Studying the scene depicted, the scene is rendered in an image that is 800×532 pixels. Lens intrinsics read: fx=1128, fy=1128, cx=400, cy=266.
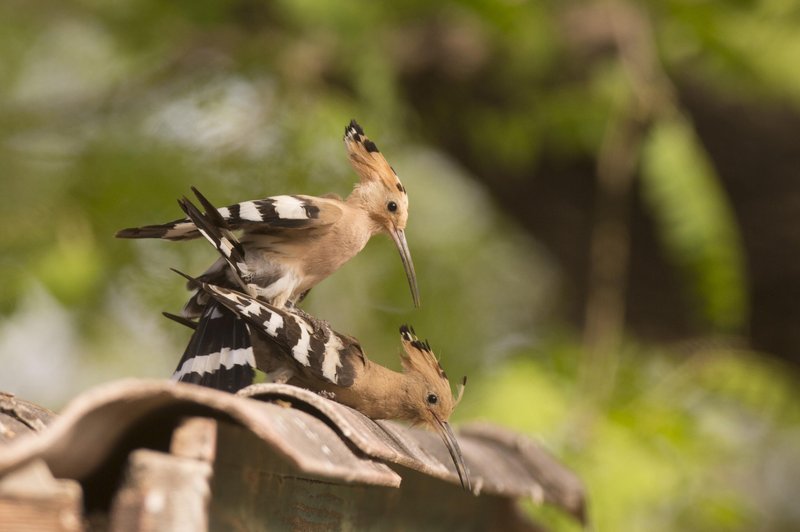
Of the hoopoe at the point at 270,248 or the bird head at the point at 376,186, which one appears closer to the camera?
the hoopoe at the point at 270,248

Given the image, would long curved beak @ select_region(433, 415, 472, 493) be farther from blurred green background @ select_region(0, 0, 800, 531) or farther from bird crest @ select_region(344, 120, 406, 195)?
blurred green background @ select_region(0, 0, 800, 531)

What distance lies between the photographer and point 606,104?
3555 millimetres

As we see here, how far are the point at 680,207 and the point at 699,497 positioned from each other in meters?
0.82

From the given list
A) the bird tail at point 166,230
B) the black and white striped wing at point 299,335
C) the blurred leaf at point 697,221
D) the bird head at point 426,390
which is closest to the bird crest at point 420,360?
the bird head at point 426,390

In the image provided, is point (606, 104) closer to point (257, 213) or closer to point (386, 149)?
point (386, 149)

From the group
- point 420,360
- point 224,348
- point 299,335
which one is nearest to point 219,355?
point 224,348

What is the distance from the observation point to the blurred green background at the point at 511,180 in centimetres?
303

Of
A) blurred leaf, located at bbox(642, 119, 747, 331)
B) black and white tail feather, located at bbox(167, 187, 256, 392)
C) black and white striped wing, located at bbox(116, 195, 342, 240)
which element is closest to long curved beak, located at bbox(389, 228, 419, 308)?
black and white striped wing, located at bbox(116, 195, 342, 240)

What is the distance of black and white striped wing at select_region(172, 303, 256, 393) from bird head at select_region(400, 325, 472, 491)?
0.24m

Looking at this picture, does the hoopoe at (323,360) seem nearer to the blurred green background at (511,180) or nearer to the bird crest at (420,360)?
the bird crest at (420,360)

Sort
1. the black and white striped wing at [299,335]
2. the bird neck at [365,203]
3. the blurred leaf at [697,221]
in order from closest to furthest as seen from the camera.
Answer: the black and white striped wing at [299,335] < the bird neck at [365,203] < the blurred leaf at [697,221]

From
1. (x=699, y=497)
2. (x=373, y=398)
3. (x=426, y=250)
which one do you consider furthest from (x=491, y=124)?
(x=373, y=398)

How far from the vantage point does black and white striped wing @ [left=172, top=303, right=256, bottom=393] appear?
1436 mm

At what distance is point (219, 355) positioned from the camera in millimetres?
1452
